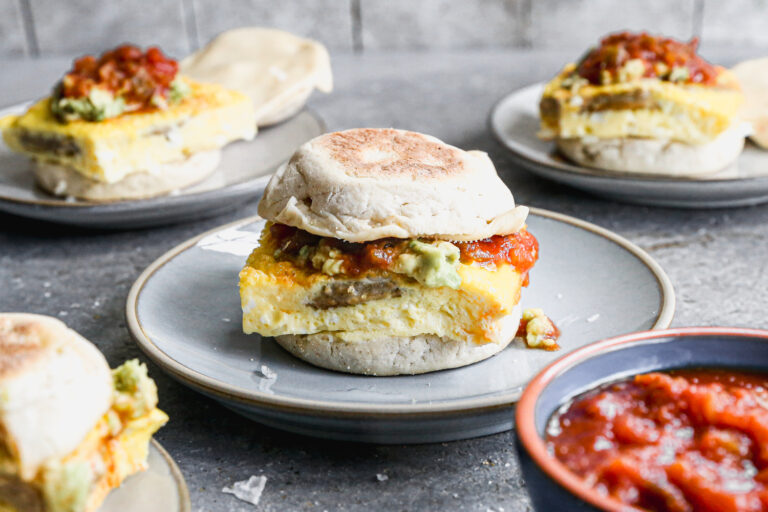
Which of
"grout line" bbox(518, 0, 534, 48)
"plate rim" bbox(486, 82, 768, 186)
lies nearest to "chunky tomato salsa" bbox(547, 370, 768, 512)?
"plate rim" bbox(486, 82, 768, 186)

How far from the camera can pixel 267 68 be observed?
12.2 feet

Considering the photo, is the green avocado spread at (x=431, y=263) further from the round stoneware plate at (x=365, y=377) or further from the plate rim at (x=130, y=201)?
the plate rim at (x=130, y=201)

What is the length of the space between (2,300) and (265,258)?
1.03 m

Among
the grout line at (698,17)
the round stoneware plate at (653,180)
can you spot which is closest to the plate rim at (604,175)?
the round stoneware plate at (653,180)

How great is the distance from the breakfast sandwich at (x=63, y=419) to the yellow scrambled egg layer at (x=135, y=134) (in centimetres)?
150

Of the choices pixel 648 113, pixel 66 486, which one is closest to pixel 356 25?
pixel 648 113

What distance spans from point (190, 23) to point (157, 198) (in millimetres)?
3773

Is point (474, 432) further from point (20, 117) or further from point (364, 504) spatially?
point (20, 117)

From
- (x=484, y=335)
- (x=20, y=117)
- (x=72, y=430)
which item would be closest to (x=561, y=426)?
(x=484, y=335)

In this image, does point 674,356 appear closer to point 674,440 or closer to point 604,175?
point 674,440

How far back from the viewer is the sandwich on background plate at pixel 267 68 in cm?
355

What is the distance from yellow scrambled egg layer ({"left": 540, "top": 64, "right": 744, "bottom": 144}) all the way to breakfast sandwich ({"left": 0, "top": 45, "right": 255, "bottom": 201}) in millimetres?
1205

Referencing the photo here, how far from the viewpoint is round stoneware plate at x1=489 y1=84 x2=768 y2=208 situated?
2834 millimetres

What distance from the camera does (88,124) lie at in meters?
2.89
